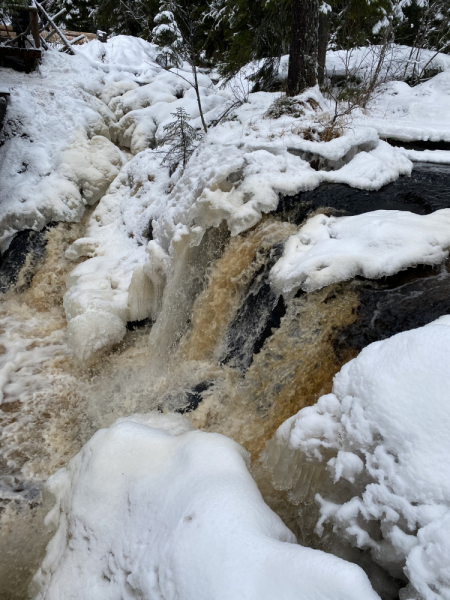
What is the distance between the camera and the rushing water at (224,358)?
2.60m

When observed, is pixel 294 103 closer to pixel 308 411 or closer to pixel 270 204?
pixel 270 204

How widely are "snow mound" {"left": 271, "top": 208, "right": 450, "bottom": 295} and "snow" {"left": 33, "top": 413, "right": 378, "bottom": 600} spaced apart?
150 cm

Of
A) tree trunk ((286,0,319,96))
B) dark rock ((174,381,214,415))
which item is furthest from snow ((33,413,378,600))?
tree trunk ((286,0,319,96))

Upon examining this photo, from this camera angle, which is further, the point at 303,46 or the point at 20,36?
the point at 20,36

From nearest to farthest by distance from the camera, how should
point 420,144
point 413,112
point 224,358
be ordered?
1. point 224,358
2. point 420,144
3. point 413,112

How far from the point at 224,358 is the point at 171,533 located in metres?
2.09

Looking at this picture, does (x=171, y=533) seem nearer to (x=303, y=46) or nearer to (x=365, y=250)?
(x=365, y=250)

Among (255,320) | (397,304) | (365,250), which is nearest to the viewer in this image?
(397,304)

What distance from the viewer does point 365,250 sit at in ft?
9.68

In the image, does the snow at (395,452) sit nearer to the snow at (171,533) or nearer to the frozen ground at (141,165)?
the snow at (171,533)

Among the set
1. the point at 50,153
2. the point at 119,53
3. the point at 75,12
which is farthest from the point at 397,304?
the point at 75,12

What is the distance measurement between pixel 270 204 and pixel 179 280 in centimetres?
124

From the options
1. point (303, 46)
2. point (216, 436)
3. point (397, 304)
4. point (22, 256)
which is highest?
point (303, 46)

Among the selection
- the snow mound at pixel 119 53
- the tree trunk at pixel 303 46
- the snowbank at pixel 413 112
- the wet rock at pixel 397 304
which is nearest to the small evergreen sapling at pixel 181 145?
the tree trunk at pixel 303 46
